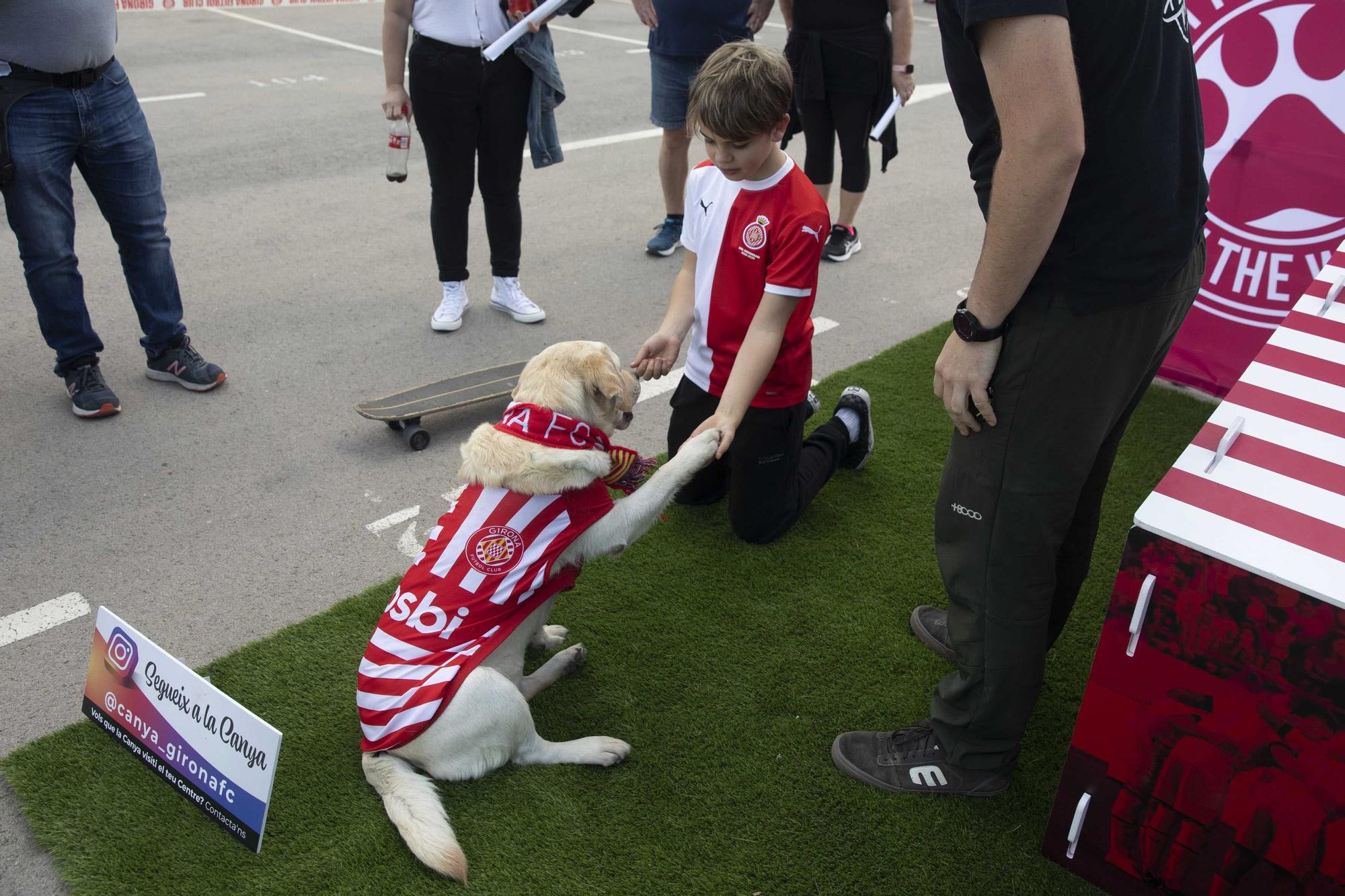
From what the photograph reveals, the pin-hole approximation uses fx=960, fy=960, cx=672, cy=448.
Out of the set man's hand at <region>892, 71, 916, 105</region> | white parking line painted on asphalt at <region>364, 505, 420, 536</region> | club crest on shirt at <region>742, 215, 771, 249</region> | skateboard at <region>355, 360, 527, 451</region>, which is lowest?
white parking line painted on asphalt at <region>364, 505, 420, 536</region>

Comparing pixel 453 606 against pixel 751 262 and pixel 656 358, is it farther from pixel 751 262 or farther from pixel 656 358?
pixel 751 262

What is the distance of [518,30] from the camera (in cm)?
469

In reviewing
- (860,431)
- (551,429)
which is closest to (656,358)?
(551,429)

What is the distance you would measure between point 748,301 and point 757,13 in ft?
12.3

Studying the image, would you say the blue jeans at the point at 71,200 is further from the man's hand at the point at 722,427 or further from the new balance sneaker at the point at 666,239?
the man's hand at the point at 722,427

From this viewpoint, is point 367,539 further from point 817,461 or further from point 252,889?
A: point 817,461

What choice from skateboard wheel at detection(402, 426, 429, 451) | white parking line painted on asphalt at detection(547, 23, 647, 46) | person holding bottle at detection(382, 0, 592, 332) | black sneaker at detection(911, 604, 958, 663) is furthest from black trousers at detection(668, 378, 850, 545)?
white parking line painted on asphalt at detection(547, 23, 647, 46)

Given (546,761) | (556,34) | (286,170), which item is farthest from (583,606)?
(556,34)

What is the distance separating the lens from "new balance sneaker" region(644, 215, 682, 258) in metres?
6.29

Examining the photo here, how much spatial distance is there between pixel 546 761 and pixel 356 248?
4565 millimetres

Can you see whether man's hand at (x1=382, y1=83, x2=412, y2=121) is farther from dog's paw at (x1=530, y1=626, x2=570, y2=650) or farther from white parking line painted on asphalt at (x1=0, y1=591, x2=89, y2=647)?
dog's paw at (x1=530, y1=626, x2=570, y2=650)

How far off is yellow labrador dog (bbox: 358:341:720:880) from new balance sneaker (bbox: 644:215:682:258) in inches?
144

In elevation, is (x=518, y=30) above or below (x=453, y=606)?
above

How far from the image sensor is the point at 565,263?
6.18 meters
